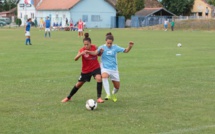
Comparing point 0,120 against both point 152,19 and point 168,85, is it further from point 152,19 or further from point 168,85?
point 152,19

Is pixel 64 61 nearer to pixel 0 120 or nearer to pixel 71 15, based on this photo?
pixel 0 120

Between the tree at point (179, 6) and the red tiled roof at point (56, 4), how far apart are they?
25269mm

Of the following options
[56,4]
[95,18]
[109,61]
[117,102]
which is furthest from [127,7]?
[117,102]

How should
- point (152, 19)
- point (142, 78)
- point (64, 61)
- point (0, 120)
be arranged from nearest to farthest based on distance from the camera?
1. point (0, 120)
2. point (142, 78)
3. point (64, 61)
4. point (152, 19)

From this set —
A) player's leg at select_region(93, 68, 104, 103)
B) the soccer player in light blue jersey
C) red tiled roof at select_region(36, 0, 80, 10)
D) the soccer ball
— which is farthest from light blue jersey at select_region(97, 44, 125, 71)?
red tiled roof at select_region(36, 0, 80, 10)

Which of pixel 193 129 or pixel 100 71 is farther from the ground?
pixel 100 71

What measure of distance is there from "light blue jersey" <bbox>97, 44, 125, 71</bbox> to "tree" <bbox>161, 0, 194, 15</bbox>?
319 feet

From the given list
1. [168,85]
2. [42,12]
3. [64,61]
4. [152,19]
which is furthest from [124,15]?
[168,85]

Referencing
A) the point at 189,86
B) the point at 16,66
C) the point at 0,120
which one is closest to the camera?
the point at 0,120

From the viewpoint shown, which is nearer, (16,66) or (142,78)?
(142,78)

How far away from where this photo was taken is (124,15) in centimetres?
9694

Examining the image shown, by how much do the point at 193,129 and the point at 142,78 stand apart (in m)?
7.01

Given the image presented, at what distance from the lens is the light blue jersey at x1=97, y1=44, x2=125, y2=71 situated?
11.2 metres

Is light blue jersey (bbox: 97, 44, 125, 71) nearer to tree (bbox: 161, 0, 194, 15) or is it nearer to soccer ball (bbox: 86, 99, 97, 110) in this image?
soccer ball (bbox: 86, 99, 97, 110)
